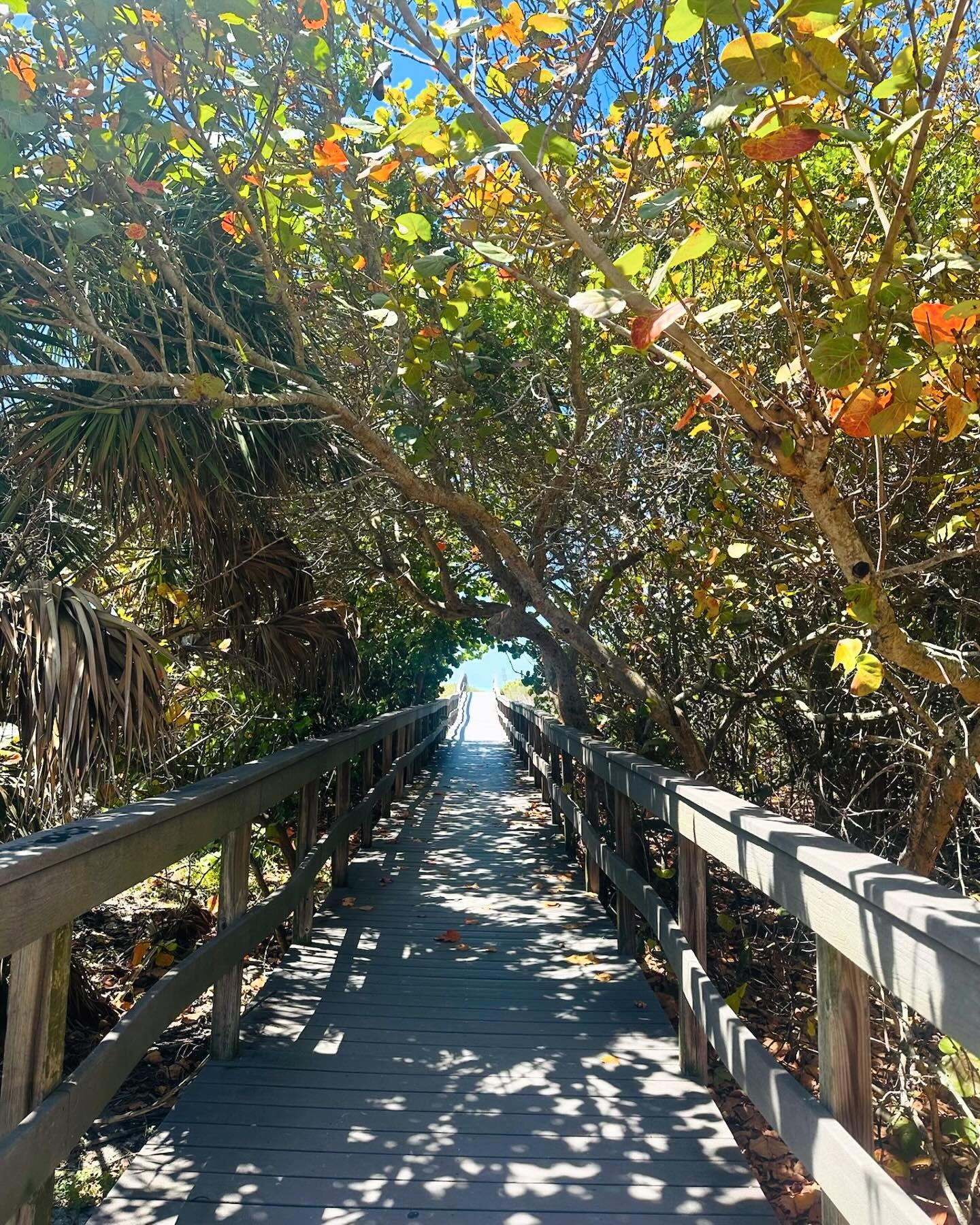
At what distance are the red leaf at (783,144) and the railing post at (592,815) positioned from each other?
3.68m

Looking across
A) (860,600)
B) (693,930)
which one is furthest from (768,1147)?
(860,600)

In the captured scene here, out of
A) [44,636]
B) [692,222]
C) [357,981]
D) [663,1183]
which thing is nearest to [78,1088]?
[44,636]

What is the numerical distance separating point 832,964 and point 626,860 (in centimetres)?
233

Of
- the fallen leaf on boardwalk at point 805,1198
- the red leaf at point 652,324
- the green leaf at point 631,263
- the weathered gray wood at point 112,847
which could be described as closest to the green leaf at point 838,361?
the red leaf at point 652,324

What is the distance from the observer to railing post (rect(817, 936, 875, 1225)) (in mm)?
1726

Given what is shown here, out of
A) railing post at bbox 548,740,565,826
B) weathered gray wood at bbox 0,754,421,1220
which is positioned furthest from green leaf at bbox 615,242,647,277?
railing post at bbox 548,740,565,826

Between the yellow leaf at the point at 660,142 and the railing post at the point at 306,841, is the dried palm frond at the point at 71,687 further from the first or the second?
the yellow leaf at the point at 660,142

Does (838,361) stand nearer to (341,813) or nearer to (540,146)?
(540,146)

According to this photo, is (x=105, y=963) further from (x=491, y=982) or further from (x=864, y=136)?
(x=864, y=136)

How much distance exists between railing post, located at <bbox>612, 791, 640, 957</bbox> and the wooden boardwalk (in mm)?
83

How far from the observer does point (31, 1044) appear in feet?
5.69

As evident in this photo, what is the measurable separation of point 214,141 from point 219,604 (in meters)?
2.04

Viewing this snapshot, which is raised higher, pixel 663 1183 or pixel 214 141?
pixel 214 141

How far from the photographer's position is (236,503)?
4059 millimetres
